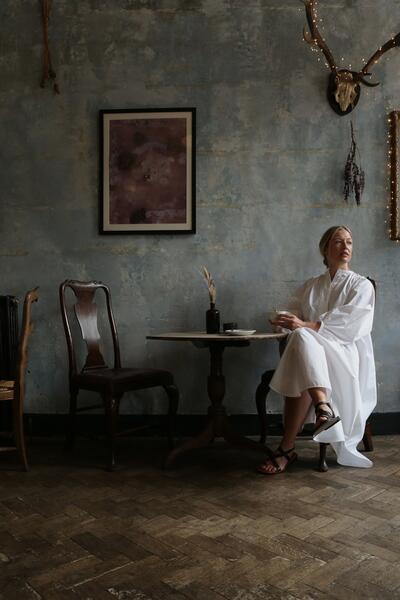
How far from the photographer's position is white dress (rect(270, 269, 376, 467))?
9.28 feet

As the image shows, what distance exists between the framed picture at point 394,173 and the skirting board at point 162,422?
1368 millimetres

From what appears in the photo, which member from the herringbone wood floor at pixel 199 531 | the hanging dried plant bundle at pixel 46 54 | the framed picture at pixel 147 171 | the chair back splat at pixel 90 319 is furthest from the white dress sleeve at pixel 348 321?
the hanging dried plant bundle at pixel 46 54

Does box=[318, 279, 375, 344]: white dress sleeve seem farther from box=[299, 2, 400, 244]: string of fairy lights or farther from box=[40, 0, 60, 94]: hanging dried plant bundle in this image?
box=[40, 0, 60, 94]: hanging dried plant bundle

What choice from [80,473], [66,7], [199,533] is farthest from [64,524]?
[66,7]

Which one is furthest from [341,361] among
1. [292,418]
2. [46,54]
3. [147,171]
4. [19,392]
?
[46,54]

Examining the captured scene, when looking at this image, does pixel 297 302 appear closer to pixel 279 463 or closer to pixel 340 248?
pixel 340 248

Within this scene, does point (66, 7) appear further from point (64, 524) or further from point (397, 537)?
point (397, 537)

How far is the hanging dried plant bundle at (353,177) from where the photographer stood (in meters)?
3.83

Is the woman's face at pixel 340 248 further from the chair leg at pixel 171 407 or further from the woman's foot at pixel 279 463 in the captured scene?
the chair leg at pixel 171 407

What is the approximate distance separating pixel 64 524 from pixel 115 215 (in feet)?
7.69

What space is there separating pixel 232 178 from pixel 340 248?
3.45ft

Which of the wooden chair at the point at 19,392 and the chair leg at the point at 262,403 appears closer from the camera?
the wooden chair at the point at 19,392

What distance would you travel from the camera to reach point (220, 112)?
390cm

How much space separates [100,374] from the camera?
3170mm
